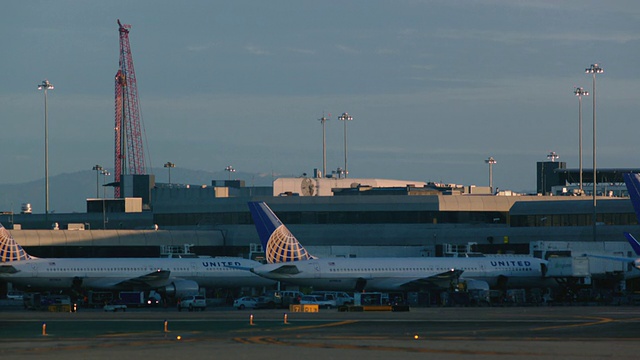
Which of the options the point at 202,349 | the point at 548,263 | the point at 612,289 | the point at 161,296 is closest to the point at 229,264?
the point at 161,296

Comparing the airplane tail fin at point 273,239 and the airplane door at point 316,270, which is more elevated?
the airplane tail fin at point 273,239

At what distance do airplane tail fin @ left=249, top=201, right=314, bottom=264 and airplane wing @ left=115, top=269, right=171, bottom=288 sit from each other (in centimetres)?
997

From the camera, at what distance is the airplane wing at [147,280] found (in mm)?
94062

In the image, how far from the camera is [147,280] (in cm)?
9425

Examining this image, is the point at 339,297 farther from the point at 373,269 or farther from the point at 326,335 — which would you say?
the point at 326,335

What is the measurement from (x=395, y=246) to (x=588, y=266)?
84.8ft

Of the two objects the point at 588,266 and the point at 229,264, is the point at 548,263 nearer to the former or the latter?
the point at 588,266

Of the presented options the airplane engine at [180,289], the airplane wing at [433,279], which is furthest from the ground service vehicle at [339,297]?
the airplane engine at [180,289]

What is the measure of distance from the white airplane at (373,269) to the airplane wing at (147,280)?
32.7 ft

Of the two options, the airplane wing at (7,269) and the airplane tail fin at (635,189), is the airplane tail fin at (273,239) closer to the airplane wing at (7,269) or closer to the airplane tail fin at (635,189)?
the airplane wing at (7,269)

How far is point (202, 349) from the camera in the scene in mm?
48906

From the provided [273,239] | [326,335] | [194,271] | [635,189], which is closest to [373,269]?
[273,239]

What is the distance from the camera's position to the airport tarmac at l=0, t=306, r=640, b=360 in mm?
47469

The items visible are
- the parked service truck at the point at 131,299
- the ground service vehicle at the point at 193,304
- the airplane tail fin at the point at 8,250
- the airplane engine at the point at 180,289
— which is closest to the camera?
the ground service vehicle at the point at 193,304
